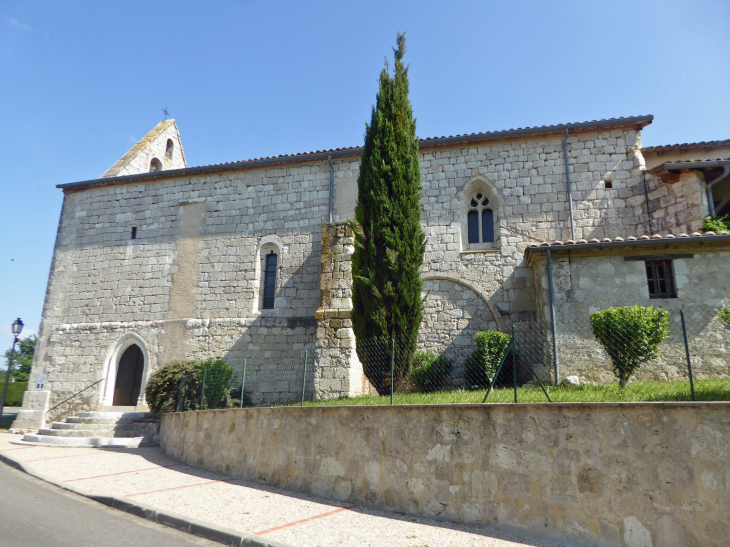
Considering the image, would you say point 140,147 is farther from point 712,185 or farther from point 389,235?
point 712,185

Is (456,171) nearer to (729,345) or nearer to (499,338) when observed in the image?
(499,338)

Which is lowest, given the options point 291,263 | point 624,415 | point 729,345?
point 624,415

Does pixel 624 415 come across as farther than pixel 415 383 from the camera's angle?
No

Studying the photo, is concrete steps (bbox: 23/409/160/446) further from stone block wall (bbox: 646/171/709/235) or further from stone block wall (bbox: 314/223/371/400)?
stone block wall (bbox: 646/171/709/235)

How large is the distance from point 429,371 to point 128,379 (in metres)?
11.4

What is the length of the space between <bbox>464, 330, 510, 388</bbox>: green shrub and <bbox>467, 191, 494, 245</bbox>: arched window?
3.45 m

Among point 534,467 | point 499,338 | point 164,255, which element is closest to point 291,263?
point 164,255

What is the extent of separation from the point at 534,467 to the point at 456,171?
32.3ft

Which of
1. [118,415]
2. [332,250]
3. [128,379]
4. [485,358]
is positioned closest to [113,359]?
[128,379]

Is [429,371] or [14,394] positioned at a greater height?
[429,371]

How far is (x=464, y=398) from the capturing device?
21.8 ft

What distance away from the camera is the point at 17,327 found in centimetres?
1525

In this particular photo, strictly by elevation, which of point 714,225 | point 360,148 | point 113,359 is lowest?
point 113,359

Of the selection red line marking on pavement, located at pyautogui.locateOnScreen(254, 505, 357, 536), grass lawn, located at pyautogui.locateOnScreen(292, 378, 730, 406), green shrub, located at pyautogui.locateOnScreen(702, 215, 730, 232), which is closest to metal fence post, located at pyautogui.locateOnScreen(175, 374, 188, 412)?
grass lawn, located at pyautogui.locateOnScreen(292, 378, 730, 406)
